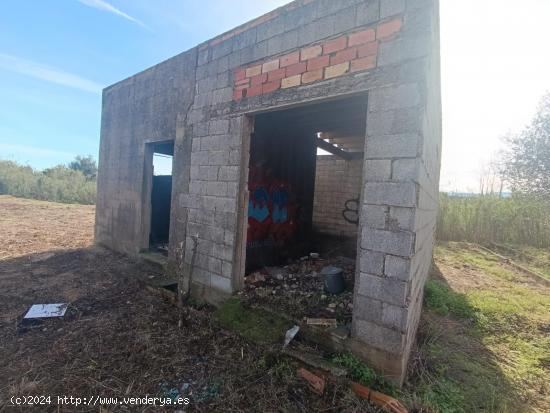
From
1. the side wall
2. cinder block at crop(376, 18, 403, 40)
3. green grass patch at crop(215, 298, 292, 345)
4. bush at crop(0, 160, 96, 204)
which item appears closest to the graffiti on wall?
the side wall

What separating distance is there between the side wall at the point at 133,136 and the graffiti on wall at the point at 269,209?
4.55 feet

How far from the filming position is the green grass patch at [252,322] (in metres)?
3.16

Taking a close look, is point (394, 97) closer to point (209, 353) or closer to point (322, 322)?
point (322, 322)

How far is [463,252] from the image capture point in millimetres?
8984

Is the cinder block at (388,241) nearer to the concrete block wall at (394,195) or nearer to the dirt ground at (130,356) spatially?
the concrete block wall at (394,195)

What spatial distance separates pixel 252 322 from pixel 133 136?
514 centimetres

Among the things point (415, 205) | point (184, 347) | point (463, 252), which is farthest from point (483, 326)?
point (463, 252)

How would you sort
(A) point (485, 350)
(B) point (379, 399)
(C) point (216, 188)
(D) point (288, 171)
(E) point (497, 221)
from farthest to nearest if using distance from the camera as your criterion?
(E) point (497, 221), (D) point (288, 171), (C) point (216, 188), (A) point (485, 350), (B) point (379, 399)

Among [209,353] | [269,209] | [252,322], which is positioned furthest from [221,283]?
[269,209]

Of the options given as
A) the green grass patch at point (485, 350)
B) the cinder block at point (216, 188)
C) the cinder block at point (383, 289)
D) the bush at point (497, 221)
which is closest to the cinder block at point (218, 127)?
the cinder block at point (216, 188)

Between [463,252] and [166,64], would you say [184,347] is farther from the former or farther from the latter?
[463,252]

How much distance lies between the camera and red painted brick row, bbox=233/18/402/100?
8.86 feet

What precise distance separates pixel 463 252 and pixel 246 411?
897cm

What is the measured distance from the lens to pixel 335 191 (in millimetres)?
→ 9266
